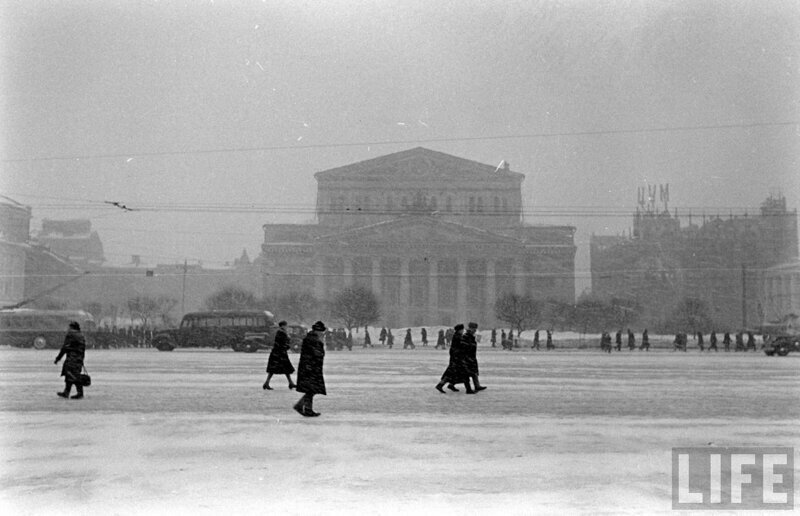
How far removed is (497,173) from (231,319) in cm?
4556

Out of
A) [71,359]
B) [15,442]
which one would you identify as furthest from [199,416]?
[71,359]

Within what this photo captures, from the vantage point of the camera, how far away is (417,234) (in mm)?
71875

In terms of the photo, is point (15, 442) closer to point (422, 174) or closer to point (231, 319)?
point (231, 319)

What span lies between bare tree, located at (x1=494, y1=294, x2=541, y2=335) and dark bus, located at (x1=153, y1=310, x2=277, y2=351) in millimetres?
22099

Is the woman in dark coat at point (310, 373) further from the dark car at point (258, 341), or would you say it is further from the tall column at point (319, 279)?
the tall column at point (319, 279)

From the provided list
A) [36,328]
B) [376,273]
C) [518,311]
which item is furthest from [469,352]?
[376,273]

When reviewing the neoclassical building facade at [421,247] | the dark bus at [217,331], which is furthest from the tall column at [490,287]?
the dark bus at [217,331]

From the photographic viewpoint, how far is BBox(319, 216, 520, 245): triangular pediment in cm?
7081

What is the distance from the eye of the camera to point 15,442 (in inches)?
349

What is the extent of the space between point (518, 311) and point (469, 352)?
41.1 metres

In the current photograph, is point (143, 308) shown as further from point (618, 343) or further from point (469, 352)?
point (469, 352)

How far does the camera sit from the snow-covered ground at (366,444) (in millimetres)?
6281

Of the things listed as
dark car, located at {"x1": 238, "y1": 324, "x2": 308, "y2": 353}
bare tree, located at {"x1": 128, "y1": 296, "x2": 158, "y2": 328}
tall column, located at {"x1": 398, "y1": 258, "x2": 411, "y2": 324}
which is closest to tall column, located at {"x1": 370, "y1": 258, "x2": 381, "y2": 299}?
tall column, located at {"x1": 398, "y1": 258, "x2": 411, "y2": 324}

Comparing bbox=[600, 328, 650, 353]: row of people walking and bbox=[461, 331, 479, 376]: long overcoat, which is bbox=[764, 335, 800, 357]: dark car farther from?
bbox=[461, 331, 479, 376]: long overcoat
